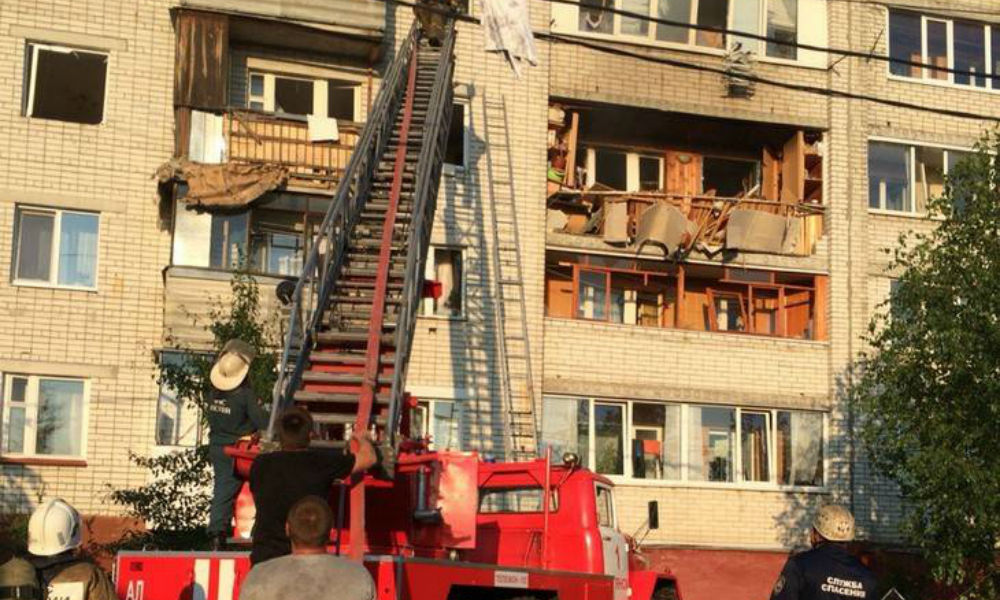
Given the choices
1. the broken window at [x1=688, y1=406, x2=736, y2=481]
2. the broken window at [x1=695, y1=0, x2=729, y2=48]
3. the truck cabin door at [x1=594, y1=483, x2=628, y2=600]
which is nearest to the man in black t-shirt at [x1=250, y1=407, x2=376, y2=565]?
the truck cabin door at [x1=594, y1=483, x2=628, y2=600]

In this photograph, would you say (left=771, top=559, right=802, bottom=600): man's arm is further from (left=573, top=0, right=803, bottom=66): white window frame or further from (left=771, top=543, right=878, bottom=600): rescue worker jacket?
(left=573, top=0, right=803, bottom=66): white window frame

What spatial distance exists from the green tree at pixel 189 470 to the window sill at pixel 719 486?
752cm

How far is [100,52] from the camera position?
22.5 m

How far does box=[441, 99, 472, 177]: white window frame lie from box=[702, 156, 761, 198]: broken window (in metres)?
4.97

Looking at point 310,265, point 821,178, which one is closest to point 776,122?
point 821,178

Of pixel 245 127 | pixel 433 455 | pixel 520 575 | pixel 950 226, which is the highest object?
pixel 245 127

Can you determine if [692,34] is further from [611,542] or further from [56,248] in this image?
[611,542]

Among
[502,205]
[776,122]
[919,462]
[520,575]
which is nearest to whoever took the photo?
[520,575]

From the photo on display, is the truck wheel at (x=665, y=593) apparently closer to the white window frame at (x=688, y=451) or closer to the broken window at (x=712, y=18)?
the white window frame at (x=688, y=451)

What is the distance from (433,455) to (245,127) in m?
12.2

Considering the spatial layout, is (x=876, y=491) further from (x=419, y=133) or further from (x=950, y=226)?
(x=419, y=133)

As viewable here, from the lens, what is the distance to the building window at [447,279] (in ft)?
77.5

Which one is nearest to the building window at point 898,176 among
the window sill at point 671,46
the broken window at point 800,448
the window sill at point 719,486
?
the window sill at point 671,46

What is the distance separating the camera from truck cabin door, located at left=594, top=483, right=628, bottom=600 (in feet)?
43.2
